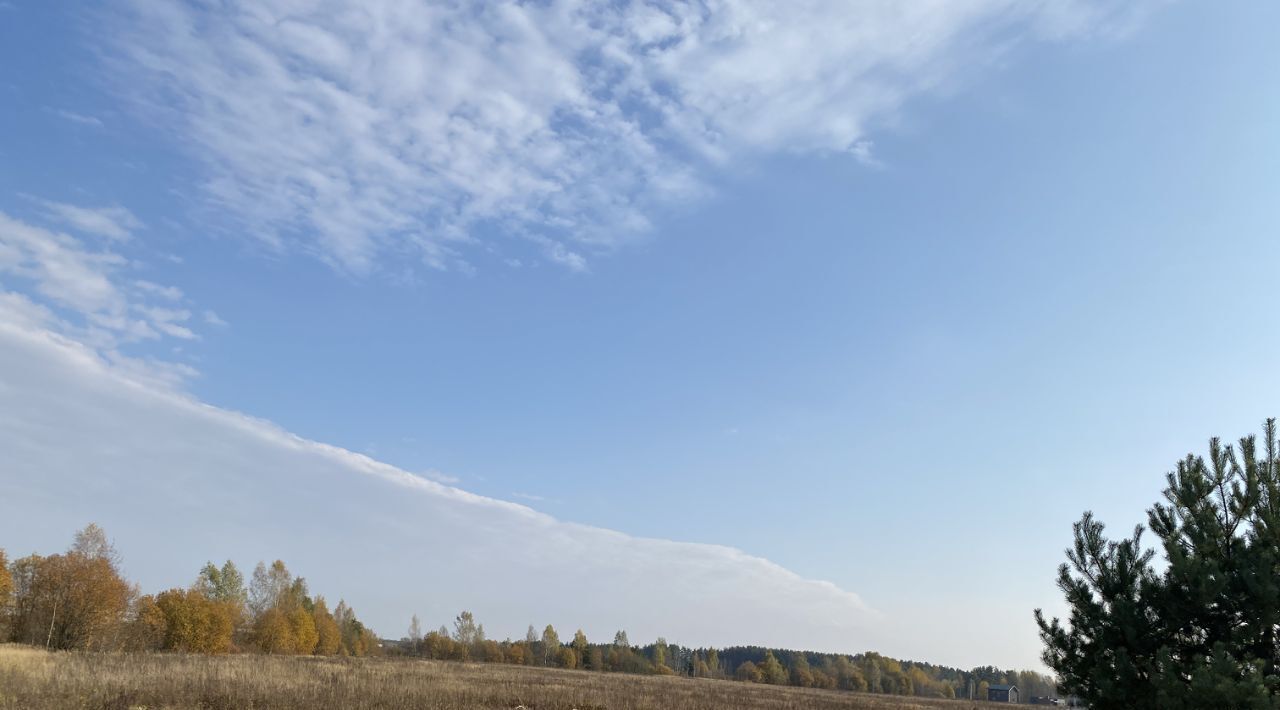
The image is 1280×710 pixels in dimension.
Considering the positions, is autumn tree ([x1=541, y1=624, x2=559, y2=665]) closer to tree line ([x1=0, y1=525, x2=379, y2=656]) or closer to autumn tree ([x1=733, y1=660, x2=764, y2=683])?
autumn tree ([x1=733, y1=660, x2=764, y2=683])

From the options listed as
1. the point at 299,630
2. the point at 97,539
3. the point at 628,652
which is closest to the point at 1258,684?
the point at 97,539

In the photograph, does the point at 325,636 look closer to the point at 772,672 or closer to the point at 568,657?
the point at 568,657

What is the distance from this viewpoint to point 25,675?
19203 mm

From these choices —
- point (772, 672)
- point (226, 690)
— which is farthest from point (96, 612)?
point (772, 672)

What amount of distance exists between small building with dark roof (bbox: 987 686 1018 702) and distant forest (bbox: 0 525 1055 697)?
1001 centimetres

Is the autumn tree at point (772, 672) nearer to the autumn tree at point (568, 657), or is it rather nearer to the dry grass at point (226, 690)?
the autumn tree at point (568, 657)

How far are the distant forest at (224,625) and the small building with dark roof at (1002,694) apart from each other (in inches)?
394

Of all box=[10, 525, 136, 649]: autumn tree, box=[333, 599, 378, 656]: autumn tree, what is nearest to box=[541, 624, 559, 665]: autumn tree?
box=[333, 599, 378, 656]: autumn tree

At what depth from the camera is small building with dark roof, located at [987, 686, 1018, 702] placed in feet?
358

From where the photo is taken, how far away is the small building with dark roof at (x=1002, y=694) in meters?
109

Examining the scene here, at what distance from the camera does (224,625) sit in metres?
51.1

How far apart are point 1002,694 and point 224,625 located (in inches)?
4406

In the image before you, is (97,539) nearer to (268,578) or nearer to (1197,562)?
(268,578)

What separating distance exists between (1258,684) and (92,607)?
56.5 metres
